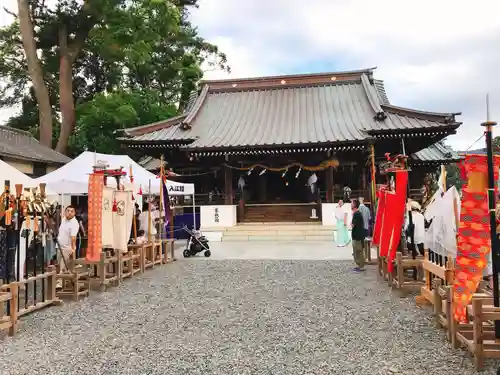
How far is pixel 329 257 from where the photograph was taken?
1122 centimetres

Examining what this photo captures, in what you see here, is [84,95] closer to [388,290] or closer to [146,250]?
[146,250]

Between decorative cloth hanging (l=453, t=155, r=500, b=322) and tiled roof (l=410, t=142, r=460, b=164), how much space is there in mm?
14879

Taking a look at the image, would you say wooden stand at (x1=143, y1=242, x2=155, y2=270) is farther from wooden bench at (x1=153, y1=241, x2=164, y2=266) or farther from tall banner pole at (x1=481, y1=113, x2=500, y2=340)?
tall banner pole at (x1=481, y1=113, x2=500, y2=340)

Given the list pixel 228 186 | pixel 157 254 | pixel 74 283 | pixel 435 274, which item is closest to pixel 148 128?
pixel 228 186

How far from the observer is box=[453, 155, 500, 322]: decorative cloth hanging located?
13.4 ft

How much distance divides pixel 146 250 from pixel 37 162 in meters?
9.97

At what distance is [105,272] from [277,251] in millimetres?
5969

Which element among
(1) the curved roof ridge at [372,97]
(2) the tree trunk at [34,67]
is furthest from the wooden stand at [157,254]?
(2) the tree trunk at [34,67]

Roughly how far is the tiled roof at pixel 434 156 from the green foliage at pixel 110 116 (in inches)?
549

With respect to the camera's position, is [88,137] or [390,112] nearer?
[390,112]

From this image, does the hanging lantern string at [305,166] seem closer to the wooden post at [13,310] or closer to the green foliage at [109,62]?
the green foliage at [109,62]

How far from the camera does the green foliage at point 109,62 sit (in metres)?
23.3

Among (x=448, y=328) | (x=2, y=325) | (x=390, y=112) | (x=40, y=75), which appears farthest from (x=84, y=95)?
(x=448, y=328)

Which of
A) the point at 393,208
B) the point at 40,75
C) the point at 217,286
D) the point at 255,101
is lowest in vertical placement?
the point at 217,286
